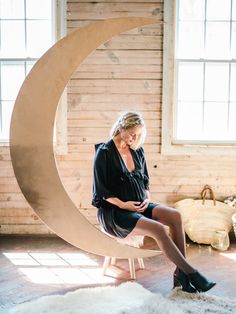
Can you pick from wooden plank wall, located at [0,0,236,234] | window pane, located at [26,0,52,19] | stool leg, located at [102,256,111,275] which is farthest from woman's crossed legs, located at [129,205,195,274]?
window pane, located at [26,0,52,19]

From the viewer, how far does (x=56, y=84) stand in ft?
9.13

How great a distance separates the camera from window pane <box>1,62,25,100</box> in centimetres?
437

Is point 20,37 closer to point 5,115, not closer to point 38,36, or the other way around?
point 38,36

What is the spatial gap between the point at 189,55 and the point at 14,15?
1.71 m

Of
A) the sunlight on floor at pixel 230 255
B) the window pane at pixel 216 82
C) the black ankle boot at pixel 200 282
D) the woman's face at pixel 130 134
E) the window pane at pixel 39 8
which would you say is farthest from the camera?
the window pane at pixel 216 82

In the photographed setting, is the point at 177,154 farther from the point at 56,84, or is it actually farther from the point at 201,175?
the point at 56,84

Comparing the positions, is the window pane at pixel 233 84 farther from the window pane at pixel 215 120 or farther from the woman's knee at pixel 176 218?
the woman's knee at pixel 176 218

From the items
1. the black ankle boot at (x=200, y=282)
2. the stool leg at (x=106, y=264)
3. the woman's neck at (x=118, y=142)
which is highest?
the woman's neck at (x=118, y=142)

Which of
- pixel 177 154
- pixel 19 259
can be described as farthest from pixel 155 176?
pixel 19 259

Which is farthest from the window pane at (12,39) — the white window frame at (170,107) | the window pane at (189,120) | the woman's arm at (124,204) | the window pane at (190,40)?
the woman's arm at (124,204)

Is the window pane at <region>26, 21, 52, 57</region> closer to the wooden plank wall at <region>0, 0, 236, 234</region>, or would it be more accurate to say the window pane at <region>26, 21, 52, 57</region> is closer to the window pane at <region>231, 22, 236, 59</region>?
the wooden plank wall at <region>0, 0, 236, 234</region>

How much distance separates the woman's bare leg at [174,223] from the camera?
3.10m

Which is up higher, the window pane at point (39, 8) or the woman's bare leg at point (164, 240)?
the window pane at point (39, 8)

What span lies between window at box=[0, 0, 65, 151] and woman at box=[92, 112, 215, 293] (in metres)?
1.55
